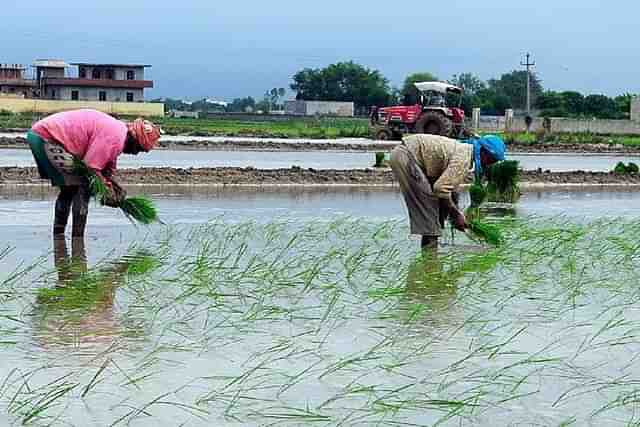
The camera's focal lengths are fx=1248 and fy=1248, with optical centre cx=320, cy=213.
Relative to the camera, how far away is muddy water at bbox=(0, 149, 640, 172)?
21.5 m

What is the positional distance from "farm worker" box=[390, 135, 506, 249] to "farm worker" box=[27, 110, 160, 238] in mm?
2112

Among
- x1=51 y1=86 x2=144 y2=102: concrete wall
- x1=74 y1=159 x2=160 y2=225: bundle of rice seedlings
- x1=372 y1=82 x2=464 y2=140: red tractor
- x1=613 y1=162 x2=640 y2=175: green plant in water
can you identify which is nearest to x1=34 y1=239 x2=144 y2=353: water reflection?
x1=74 y1=159 x2=160 y2=225: bundle of rice seedlings

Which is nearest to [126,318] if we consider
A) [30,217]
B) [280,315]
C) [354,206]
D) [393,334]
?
[280,315]

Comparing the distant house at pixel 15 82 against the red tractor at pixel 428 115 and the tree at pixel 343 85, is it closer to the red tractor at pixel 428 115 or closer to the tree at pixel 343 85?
the tree at pixel 343 85

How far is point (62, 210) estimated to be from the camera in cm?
1081

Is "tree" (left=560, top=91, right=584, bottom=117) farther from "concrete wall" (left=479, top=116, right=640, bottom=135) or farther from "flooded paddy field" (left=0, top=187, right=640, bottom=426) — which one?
"flooded paddy field" (left=0, top=187, right=640, bottom=426)

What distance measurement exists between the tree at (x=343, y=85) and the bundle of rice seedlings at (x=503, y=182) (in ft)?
276

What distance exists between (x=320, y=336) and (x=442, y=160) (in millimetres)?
3515

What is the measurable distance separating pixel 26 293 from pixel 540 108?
84059 millimetres

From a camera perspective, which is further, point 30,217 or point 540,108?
point 540,108

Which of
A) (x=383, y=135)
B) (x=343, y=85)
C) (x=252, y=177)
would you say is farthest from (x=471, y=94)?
(x=252, y=177)

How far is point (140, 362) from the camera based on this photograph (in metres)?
5.92

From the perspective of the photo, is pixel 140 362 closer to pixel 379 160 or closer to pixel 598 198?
pixel 598 198

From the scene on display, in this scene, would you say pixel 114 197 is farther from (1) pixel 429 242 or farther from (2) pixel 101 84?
(2) pixel 101 84
